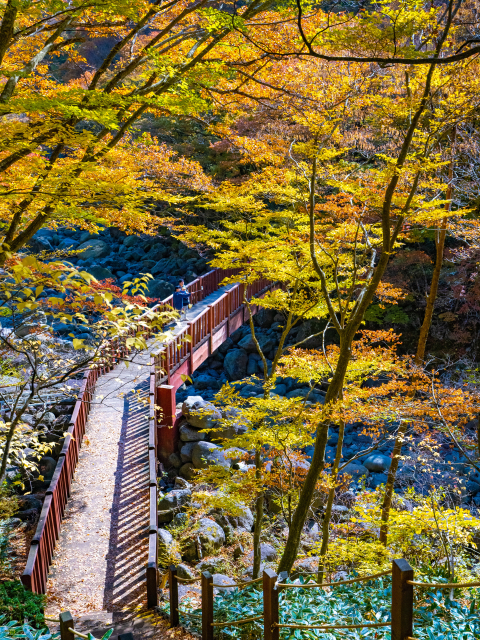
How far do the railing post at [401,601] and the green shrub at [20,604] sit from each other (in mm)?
3370

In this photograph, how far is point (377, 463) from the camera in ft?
42.7

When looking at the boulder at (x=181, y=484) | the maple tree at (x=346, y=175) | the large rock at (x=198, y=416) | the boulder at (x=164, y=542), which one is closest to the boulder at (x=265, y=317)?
the large rock at (x=198, y=416)

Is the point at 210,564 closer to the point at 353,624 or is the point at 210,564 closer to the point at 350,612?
the point at 350,612

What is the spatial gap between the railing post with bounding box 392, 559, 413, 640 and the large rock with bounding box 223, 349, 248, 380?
16433 millimetres

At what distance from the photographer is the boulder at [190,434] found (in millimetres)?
11961

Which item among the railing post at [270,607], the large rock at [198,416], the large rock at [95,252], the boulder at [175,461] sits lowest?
the boulder at [175,461]

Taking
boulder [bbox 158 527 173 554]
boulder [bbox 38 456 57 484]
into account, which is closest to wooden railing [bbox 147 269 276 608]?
boulder [bbox 158 527 173 554]

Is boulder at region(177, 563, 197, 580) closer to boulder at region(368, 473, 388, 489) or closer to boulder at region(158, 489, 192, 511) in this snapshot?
boulder at region(158, 489, 192, 511)

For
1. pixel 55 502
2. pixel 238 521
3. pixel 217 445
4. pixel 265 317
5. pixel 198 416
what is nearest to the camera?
pixel 55 502

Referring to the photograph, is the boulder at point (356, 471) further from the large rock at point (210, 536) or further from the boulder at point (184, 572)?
the boulder at point (184, 572)

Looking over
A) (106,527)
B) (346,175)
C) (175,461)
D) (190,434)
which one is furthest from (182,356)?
(346,175)

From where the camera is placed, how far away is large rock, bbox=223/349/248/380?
18.8 meters

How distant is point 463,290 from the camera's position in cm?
1348

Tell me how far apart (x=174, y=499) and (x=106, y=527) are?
2778 millimetres
